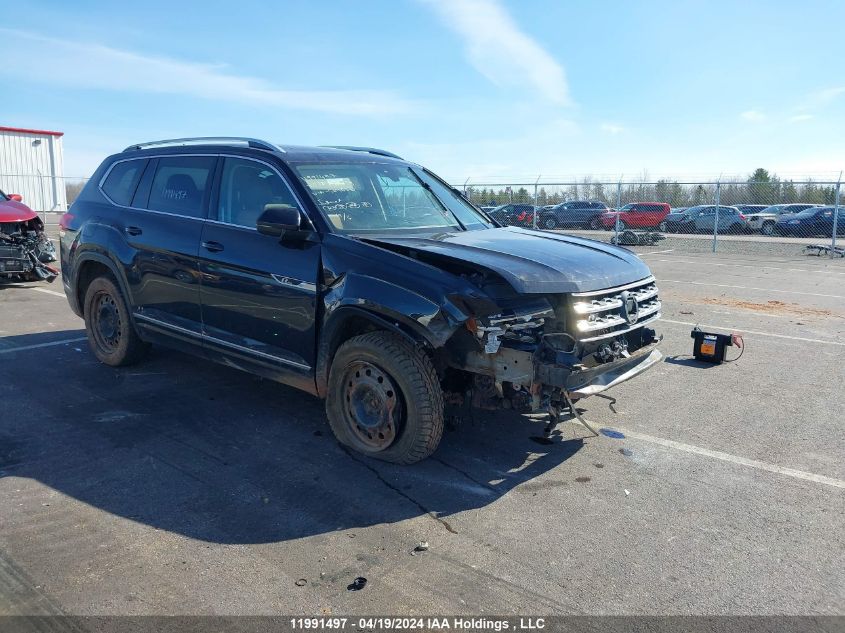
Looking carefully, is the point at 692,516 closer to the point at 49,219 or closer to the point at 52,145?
the point at 49,219

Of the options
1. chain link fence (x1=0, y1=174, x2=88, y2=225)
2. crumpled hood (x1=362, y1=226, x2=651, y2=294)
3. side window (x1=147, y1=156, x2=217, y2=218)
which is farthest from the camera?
chain link fence (x1=0, y1=174, x2=88, y2=225)

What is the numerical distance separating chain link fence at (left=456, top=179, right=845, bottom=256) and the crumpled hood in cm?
2003

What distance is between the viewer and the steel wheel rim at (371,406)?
4402 mm

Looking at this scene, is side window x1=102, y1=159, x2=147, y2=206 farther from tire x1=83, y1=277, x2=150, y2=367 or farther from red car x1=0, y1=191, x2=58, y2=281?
red car x1=0, y1=191, x2=58, y2=281

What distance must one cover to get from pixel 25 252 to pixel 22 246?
0.35 ft

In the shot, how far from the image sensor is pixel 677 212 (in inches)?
1158

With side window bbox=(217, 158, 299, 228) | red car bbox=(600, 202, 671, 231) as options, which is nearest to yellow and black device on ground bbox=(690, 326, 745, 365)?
side window bbox=(217, 158, 299, 228)

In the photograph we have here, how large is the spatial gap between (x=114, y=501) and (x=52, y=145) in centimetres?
3817

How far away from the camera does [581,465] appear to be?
181 inches

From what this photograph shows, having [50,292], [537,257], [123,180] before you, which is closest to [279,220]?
[537,257]

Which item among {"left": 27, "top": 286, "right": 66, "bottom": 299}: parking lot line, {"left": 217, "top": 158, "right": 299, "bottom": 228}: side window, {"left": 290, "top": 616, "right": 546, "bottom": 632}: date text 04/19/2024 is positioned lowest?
{"left": 290, "top": 616, "right": 546, "bottom": 632}: date text 04/19/2024

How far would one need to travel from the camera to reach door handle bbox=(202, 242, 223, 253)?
5234mm

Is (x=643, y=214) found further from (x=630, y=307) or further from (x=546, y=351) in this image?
(x=546, y=351)

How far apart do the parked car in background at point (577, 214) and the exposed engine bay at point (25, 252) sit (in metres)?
21.6
